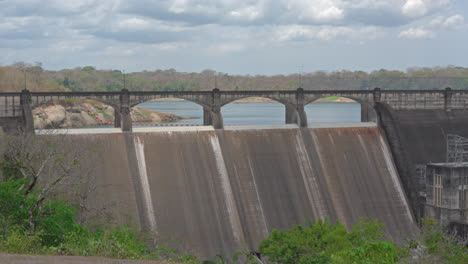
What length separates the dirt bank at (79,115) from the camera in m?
76.4

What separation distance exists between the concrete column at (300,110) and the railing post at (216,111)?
5884 mm

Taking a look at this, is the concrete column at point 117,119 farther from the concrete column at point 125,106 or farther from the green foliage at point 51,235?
the green foliage at point 51,235

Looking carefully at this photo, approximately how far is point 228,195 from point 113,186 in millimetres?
6852

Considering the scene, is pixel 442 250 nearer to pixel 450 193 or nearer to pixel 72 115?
pixel 450 193

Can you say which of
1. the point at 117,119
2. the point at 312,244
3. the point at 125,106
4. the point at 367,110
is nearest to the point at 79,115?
the point at 117,119

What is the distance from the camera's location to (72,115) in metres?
84.0

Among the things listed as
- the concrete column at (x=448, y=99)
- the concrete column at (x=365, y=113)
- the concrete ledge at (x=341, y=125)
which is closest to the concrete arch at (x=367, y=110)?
the concrete column at (x=365, y=113)

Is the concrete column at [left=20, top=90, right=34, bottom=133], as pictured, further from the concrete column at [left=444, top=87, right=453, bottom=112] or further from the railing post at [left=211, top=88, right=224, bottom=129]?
the concrete column at [left=444, top=87, right=453, bottom=112]

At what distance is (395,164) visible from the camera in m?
38.8

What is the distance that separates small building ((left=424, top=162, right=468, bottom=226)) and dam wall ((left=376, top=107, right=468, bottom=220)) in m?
1.58

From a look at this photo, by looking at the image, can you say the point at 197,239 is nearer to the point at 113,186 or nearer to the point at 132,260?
the point at 113,186

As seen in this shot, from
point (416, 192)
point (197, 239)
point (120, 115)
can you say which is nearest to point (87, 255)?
point (197, 239)

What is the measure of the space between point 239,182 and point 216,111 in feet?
19.2

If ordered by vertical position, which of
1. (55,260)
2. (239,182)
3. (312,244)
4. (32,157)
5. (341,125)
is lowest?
(312,244)
